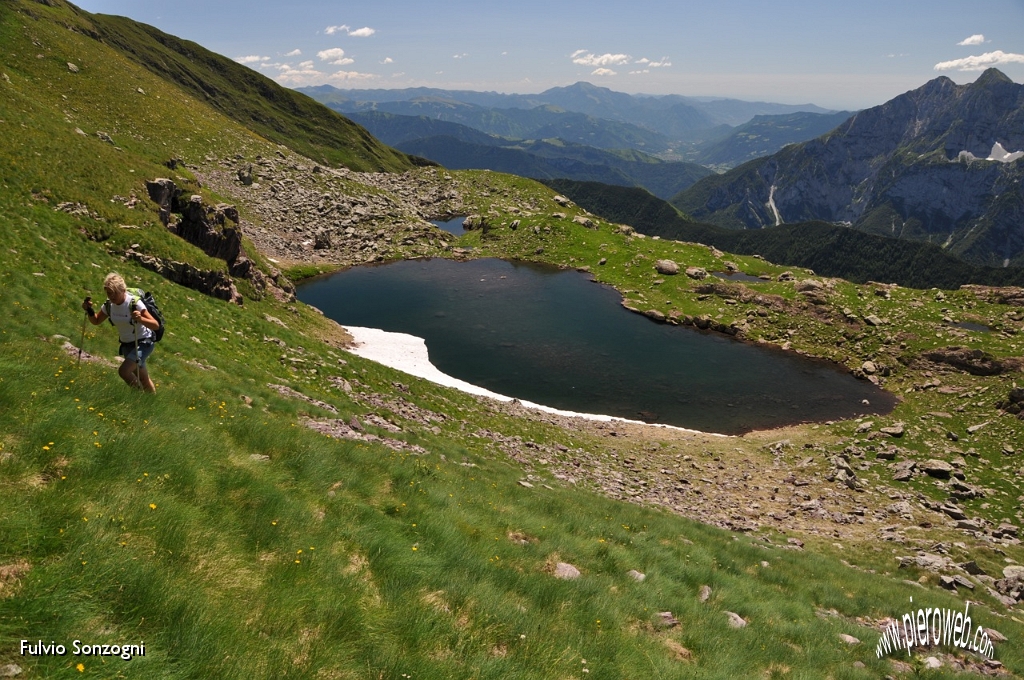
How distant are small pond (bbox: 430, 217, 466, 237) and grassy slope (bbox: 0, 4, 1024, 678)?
309 ft

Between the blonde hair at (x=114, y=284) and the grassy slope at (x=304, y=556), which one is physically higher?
the blonde hair at (x=114, y=284)

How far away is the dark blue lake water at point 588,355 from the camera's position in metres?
49.6

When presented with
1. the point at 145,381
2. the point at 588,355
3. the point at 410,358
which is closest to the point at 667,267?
the point at 588,355

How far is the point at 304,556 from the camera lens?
8.72 metres

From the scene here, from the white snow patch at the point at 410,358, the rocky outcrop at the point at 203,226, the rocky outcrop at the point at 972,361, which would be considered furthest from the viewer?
the rocky outcrop at the point at 972,361

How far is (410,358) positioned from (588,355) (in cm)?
2120

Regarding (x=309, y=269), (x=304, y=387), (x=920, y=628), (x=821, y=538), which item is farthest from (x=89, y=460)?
(x=309, y=269)

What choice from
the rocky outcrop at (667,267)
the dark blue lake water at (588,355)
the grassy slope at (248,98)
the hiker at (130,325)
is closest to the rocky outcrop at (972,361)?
the dark blue lake water at (588,355)

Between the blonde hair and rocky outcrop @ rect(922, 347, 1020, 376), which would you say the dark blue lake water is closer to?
rocky outcrop @ rect(922, 347, 1020, 376)

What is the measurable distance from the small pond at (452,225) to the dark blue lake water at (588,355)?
33.8 meters

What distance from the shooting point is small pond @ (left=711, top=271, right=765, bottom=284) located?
8581 cm

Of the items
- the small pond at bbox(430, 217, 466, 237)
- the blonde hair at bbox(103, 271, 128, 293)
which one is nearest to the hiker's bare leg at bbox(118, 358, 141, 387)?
the blonde hair at bbox(103, 271, 128, 293)

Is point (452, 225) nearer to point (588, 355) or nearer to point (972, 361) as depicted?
point (588, 355)

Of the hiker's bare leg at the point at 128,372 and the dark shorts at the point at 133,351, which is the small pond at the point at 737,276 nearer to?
the dark shorts at the point at 133,351
